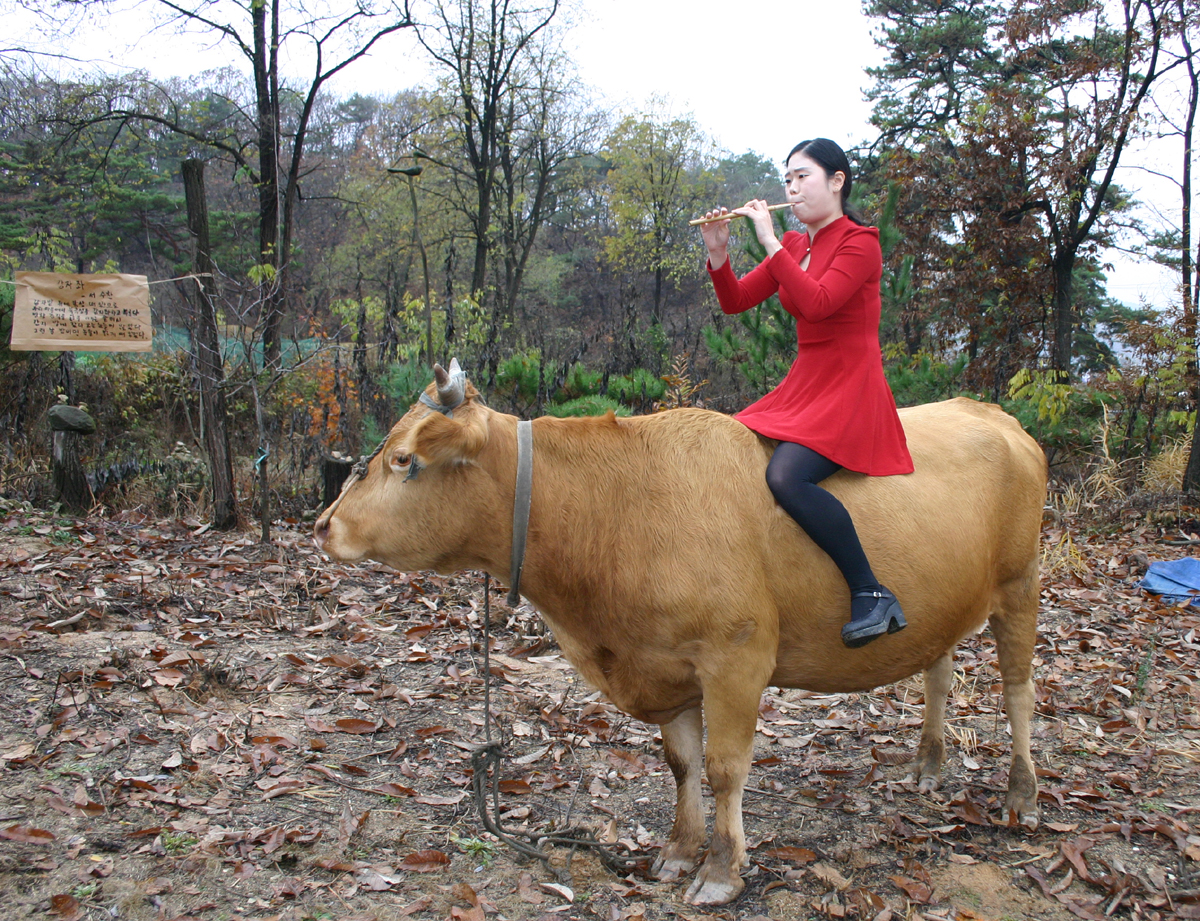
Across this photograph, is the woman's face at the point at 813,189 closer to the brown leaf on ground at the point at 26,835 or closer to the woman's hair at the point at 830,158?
the woman's hair at the point at 830,158

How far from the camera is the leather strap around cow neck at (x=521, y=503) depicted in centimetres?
295

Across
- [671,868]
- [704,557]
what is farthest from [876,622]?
[671,868]

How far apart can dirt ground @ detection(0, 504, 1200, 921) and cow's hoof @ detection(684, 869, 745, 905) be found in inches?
2.1

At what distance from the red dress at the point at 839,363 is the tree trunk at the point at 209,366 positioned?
5.74 m

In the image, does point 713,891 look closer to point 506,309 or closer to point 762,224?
point 762,224

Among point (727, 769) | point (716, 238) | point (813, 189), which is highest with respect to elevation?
point (813, 189)

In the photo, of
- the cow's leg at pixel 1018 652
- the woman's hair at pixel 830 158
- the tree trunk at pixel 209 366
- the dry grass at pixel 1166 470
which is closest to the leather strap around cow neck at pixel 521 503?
the woman's hair at pixel 830 158

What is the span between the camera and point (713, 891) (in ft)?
9.99

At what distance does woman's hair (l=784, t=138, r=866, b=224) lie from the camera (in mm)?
3148

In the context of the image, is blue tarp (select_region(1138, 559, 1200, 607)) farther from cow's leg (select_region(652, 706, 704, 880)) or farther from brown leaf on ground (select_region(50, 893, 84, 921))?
brown leaf on ground (select_region(50, 893, 84, 921))

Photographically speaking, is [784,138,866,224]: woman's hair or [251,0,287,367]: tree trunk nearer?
[784,138,866,224]: woman's hair

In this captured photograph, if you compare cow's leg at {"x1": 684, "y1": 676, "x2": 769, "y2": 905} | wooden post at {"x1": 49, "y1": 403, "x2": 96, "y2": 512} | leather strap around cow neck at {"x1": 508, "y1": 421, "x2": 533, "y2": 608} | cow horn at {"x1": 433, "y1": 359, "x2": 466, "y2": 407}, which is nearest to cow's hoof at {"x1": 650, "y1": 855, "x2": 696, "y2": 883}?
cow's leg at {"x1": 684, "y1": 676, "x2": 769, "y2": 905}

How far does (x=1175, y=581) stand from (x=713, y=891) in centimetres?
617

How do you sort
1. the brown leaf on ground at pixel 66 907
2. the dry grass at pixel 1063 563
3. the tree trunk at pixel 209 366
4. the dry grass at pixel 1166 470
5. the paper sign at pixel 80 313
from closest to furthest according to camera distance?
the brown leaf on ground at pixel 66 907 → the paper sign at pixel 80 313 → the tree trunk at pixel 209 366 → the dry grass at pixel 1063 563 → the dry grass at pixel 1166 470
